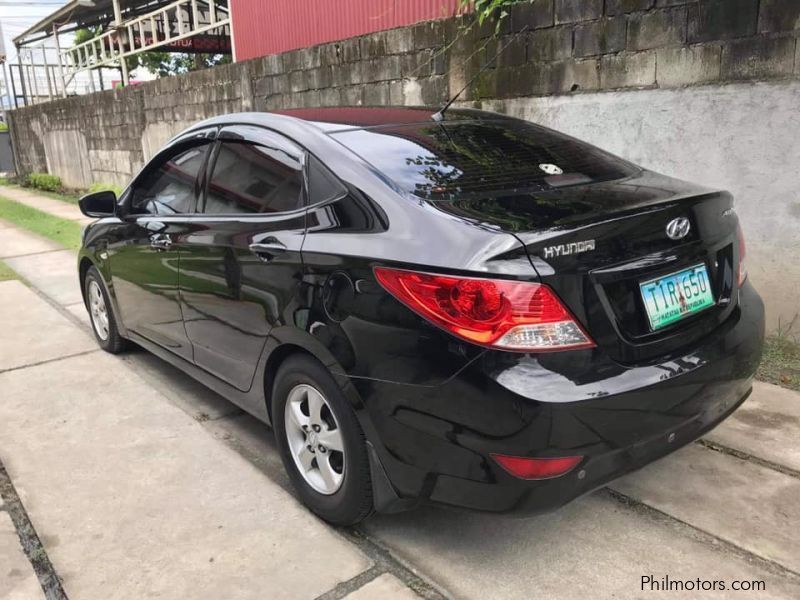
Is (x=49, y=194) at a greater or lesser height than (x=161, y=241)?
lesser

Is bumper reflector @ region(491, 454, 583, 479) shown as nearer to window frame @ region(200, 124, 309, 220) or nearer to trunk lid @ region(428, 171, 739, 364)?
trunk lid @ region(428, 171, 739, 364)

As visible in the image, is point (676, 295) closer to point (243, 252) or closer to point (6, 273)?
point (243, 252)

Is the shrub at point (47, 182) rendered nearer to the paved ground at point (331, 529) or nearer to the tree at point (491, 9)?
the tree at point (491, 9)

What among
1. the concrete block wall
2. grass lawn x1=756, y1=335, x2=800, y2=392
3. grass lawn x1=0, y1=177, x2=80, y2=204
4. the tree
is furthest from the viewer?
grass lawn x1=0, y1=177, x2=80, y2=204

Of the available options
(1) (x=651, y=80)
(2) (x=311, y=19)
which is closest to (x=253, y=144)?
(1) (x=651, y=80)

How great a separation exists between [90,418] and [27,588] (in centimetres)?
146

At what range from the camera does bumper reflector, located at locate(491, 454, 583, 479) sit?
80.2 inches

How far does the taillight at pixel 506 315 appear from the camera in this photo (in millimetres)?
2014

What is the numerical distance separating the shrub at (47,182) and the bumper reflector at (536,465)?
17.2 m

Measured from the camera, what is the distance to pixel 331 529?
2.68m

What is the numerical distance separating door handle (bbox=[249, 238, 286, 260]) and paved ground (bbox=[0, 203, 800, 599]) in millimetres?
1025

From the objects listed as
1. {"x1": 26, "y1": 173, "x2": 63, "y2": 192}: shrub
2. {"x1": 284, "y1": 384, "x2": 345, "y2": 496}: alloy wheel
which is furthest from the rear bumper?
{"x1": 26, "y1": 173, "x2": 63, "y2": 192}: shrub

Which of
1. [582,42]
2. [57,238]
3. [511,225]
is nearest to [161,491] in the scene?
[511,225]

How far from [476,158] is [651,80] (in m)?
2.38
